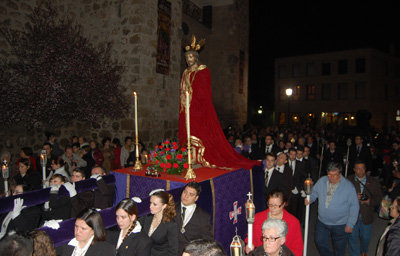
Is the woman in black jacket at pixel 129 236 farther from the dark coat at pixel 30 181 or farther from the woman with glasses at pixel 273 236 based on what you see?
the dark coat at pixel 30 181

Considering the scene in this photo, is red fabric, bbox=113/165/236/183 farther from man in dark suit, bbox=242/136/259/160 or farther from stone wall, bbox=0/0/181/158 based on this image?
stone wall, bbox=0/0/181/158

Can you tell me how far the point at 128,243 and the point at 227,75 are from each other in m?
18.9

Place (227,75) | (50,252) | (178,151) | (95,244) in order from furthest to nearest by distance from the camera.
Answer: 1. (227,75)
2. (178,151)
3. (95,244)
4. (50,252)

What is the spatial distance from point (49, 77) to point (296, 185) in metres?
7.63

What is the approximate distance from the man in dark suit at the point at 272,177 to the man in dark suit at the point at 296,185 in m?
0.40

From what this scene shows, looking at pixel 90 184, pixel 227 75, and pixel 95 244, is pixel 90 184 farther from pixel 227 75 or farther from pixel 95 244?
pixel 227 75

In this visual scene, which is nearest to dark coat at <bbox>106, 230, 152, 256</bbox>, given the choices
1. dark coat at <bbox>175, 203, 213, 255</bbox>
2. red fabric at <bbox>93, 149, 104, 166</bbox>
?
dark coat at <bbox>175, 203, 213, 255</bbox>

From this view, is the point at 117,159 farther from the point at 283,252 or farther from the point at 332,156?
the point at 283,252

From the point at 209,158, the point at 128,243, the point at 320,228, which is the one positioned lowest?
the point at 320,228

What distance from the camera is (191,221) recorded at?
4203mm

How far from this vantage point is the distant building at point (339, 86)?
34.2m

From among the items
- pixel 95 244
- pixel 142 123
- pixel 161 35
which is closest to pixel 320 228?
pixel 95 244

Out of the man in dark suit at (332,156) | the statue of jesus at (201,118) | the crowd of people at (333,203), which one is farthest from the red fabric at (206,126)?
the man in dark suit at (332,156)

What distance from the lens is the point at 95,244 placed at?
3260 mm
